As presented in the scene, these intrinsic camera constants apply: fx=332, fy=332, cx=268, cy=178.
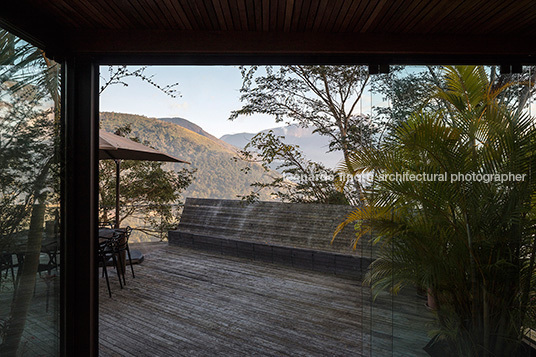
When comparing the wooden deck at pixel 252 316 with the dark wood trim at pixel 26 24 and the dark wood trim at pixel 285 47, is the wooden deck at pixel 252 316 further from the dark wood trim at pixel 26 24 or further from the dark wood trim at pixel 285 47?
the dark wood trim at pixel 26 24

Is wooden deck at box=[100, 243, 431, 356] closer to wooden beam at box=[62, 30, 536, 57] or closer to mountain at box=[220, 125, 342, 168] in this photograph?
wooden beam at box=[62, 30, 536, 57]

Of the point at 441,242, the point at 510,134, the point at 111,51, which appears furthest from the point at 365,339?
the point at 111,51

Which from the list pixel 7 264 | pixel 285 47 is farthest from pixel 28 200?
pixel 285 47

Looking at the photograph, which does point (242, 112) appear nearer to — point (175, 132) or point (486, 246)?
point (486, 246)

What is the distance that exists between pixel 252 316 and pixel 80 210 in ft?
6.75

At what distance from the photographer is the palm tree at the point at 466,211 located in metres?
2.16

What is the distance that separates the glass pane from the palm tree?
2120 millimetres

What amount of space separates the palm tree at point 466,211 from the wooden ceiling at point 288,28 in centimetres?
27

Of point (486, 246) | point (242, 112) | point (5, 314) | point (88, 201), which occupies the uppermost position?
point (242, 112)

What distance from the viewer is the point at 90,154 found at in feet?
7.61

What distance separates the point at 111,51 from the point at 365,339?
3.04m

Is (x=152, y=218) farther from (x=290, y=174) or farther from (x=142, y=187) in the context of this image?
(x=290, y=174)

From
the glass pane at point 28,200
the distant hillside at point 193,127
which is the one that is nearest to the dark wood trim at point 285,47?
the glass pane at point 28,200

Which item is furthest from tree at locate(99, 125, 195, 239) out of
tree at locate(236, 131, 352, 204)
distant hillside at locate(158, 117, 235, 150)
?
distant hillside at locate(158, 117, 235, 150)
